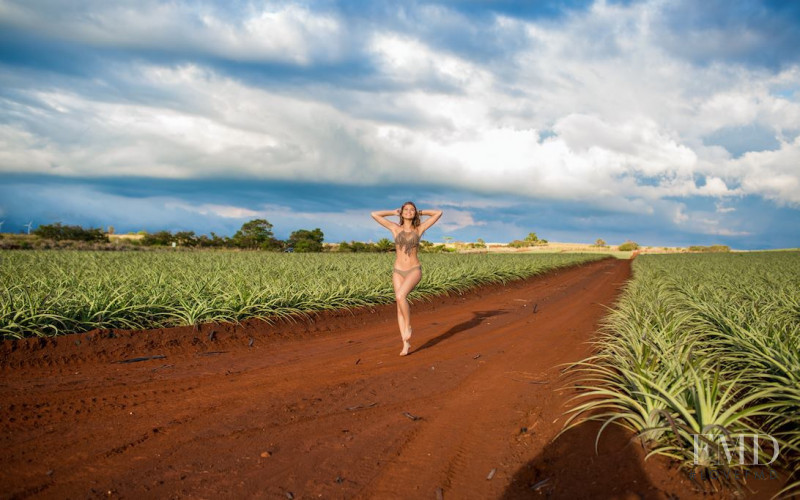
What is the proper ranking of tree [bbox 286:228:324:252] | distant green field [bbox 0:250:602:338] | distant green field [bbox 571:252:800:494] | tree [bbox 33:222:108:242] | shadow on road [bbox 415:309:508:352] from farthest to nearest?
tree [bbox 286:228:324:252] → tree [bbox 33:222:108:242] → shadow on road [bbox 415:309:508:352] → distant green field [bbox 0:250:602:338] → distant green field [bbox 571:252:800:494]

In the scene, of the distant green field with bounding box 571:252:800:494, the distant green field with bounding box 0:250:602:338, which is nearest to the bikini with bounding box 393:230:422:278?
the distant green field with bounding box 571:252:800:494

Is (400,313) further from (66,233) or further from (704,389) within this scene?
(66,233)

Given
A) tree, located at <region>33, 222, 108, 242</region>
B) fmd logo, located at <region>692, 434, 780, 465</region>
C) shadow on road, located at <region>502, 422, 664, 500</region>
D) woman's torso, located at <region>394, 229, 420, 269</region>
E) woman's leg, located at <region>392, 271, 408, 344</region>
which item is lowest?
shadow on road, located at <region>502, 422, 664, 500</region>

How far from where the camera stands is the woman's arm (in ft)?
23.8

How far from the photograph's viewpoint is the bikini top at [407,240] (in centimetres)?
698

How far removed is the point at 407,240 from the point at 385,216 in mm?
867

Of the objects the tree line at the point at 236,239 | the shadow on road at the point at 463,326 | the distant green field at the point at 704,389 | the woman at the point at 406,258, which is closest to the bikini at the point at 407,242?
the woman at the point at 406,258

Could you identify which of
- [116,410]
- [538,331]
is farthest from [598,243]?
[116,410]

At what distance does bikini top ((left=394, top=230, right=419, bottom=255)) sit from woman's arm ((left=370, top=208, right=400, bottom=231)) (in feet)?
0.91

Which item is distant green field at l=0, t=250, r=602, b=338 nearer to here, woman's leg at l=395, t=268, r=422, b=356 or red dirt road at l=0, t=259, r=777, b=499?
red dirt road at l=0, t=259, r=777, b=499

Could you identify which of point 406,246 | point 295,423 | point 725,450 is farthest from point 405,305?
point 725,450

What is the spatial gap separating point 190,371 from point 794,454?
636cm

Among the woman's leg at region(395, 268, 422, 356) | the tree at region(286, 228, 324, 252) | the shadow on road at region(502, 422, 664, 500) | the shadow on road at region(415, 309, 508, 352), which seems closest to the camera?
the shadow on road at region(502, 422, 664, 500)

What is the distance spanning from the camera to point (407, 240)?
698cm
